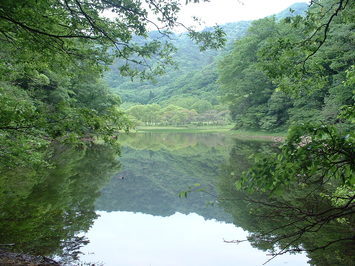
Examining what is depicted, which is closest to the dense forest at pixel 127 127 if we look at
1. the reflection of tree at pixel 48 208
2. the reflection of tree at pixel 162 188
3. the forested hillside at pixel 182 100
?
the reflection of tree at pixel 48 208

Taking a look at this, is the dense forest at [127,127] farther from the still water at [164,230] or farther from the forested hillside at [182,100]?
the forested hillside at [182,100]

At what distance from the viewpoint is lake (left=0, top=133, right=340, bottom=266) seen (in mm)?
7016

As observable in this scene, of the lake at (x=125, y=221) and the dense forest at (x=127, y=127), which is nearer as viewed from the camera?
the dense forest at (x=127, y=127)

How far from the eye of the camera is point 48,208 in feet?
32.2

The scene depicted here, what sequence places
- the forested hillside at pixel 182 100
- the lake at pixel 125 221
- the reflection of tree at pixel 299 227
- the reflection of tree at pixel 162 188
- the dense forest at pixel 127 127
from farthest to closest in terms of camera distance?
the forested hillside at pixel 182 100, the reflection of tree at pixel 162 188, the lake at pixel 125 221, the reflection of tree at pixel 299 227, the dense forest at pixel 127 127

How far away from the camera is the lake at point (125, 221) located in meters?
7.02

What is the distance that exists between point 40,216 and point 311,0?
8.81 m

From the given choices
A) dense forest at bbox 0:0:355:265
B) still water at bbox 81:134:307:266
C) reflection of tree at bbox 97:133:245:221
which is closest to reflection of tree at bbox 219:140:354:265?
dense forest at bbox 0:0:355:265

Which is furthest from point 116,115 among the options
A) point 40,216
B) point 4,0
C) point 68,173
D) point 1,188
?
point 68,173

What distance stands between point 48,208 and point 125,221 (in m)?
2.57

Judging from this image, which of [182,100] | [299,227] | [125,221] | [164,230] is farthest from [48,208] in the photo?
[182,100]

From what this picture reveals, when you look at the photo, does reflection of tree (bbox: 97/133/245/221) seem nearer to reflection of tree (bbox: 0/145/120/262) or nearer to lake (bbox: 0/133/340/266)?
lake (bbox: 0/133/340/266)

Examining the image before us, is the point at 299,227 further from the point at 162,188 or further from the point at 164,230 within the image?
the point at 162,188

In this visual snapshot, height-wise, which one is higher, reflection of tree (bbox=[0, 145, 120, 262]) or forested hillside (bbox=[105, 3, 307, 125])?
forested hillside (bbox=[105, 3, 307, 125])
